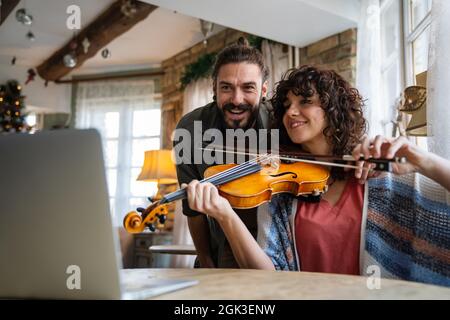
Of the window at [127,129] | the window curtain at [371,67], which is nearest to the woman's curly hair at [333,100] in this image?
the window curtain at [371,67]

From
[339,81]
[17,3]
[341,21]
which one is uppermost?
[17,3]

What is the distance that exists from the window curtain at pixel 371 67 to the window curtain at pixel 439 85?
100 cm

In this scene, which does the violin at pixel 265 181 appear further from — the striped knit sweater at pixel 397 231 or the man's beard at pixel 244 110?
the man's beard at pixel 244 110

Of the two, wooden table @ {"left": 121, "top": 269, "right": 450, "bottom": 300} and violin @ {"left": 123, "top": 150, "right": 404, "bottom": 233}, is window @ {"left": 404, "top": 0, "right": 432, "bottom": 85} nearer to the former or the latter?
violin @ {"left": 123, "top": 150, "right": 404, "bottom": 233}

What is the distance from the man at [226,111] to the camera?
5.64ft

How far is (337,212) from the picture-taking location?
4.18 feet

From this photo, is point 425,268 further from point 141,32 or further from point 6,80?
point 6,80

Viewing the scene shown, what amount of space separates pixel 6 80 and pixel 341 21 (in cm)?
440

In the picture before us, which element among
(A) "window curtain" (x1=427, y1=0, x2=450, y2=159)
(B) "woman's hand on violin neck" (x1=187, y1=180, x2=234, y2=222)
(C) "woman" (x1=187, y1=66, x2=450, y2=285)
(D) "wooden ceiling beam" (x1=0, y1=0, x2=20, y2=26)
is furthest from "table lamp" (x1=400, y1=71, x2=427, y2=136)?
(D) "wooden ceiling beam" (x1=0, y1=0, x2=20, y2=26)

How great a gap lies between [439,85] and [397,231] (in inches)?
26.7

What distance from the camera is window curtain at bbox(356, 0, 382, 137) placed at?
268cm

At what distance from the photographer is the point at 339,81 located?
1.45 metres

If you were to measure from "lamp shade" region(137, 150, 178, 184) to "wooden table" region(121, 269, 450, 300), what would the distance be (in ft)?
10.7
